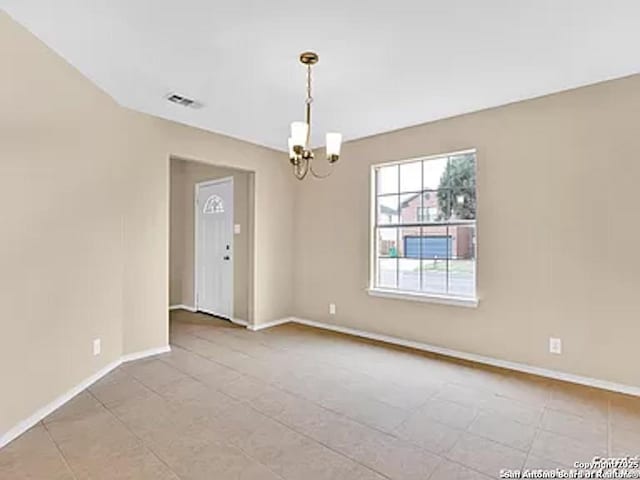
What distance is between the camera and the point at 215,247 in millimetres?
5734

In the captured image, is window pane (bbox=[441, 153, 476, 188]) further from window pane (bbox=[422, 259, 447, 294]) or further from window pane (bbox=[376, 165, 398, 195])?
window pane (bbox=[422, 259, 447, 294])

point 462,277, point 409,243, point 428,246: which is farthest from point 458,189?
point 462,277

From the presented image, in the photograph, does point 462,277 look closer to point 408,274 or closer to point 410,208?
point 408,274

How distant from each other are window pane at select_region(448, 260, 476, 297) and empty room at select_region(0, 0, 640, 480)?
0.9 inches

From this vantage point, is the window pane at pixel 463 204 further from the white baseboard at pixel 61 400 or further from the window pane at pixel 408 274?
the white baseboard at pixel 61 400

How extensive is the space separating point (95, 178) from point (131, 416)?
1915 millimetres

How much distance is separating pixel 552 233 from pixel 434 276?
123 centimetres

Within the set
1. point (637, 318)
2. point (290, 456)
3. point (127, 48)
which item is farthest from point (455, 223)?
point (127, 48)

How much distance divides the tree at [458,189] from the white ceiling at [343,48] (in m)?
0.54

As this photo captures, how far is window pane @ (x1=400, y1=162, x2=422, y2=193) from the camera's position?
4215mm

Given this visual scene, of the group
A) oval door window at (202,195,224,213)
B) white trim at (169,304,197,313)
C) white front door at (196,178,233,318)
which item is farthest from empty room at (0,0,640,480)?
white trim at (169,304,197,313)

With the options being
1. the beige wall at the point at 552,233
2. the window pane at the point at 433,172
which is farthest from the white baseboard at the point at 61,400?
the window pane at the point at 433,172

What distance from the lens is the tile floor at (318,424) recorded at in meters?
2.00

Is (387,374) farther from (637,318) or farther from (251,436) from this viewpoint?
(637,318)
